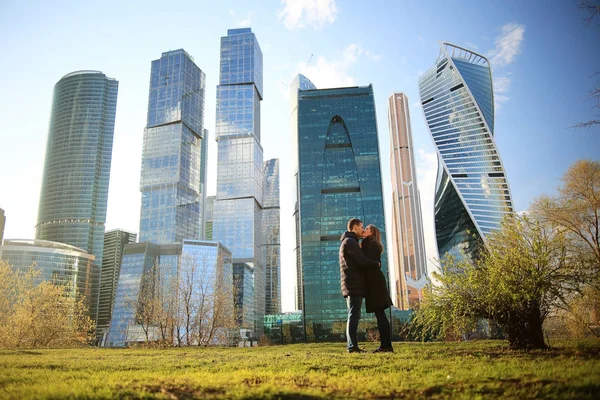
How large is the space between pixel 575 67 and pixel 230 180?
159931 mm

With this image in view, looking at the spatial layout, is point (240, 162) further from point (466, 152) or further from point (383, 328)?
point (383, 328)

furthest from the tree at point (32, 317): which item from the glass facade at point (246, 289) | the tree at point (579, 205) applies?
the glass facade at point (246, 289)

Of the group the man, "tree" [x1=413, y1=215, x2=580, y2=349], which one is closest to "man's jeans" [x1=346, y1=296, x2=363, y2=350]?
the man

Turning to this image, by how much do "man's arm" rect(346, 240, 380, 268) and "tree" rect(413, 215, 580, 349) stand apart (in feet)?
8.41

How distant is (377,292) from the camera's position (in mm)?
10984

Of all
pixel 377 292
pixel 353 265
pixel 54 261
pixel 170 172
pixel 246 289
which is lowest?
pixel 377 292

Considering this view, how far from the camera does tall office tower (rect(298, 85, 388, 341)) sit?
104m

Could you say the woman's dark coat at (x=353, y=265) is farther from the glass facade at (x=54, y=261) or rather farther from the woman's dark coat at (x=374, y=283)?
the glass facade at (x=54, y=261)

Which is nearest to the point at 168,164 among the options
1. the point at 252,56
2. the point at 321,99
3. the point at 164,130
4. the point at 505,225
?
the point at 164,130

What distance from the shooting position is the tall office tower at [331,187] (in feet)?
340

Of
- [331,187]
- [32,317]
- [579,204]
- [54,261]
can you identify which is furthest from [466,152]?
[54,261]

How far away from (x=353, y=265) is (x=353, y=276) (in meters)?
0.28

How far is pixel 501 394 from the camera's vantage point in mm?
4895

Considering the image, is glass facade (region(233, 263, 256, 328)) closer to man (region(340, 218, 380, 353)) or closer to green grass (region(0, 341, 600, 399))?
→ man (region(340, 218, 380, 353))
